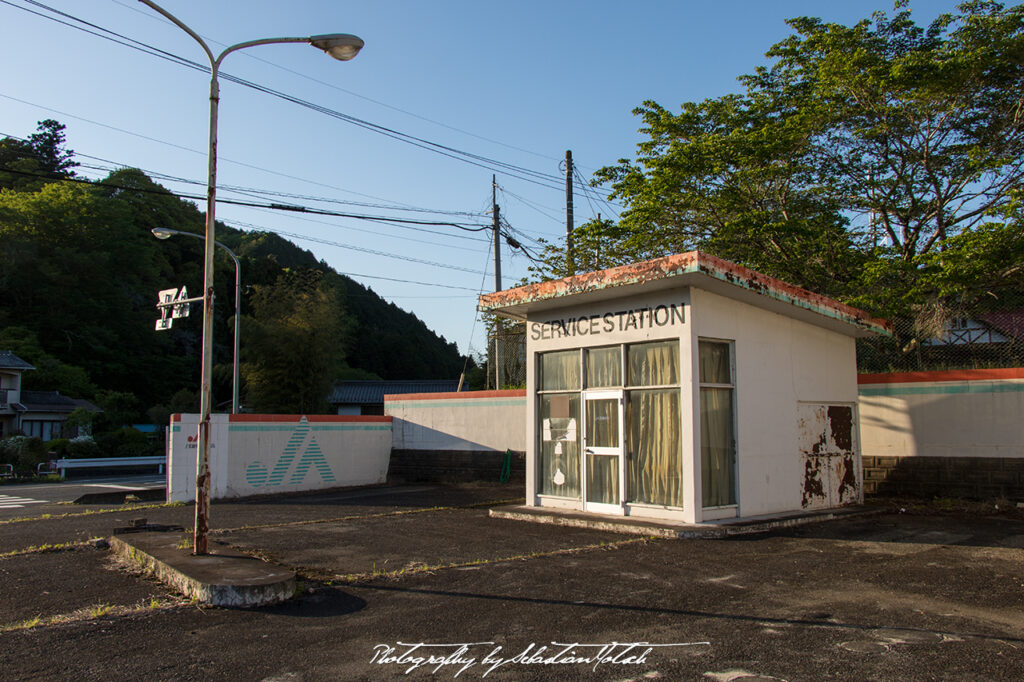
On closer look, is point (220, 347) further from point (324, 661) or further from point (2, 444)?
point (324, 661)

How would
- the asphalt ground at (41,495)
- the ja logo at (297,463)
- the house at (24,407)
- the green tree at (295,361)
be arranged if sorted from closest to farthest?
the asphalt ground at (41,495) < the ja logo at (297,463) < the green tree at (295,361) < the house at (24,407)

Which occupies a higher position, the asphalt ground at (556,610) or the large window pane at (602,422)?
the large window pane at (602,422)

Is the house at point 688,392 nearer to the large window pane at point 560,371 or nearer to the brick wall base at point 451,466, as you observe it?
the large window pane at point 560,371

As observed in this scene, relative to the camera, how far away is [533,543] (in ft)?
30.5

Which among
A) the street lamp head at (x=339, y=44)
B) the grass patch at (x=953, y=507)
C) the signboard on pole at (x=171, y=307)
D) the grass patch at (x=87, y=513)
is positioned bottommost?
the grass patch at (x=87, y=513)

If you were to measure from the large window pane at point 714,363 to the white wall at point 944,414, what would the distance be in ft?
14.9

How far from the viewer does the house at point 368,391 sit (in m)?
52.9

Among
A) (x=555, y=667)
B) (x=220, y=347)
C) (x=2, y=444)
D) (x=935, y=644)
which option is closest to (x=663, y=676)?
(x=555, y=667)

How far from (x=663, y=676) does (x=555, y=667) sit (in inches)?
27.8

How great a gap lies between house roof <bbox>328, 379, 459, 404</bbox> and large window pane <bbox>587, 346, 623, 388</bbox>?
4103 centimetres

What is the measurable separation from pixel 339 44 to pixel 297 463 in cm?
1161

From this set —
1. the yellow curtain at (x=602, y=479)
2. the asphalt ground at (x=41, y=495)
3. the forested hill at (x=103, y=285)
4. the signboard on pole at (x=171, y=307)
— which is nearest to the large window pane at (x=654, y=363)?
the yellow curtain at (x=602, y=479)

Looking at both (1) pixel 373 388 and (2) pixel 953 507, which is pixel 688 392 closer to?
(2) pixel 953 507

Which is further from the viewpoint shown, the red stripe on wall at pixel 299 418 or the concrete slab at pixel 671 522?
the red stripe on wall at pixel 299 418
